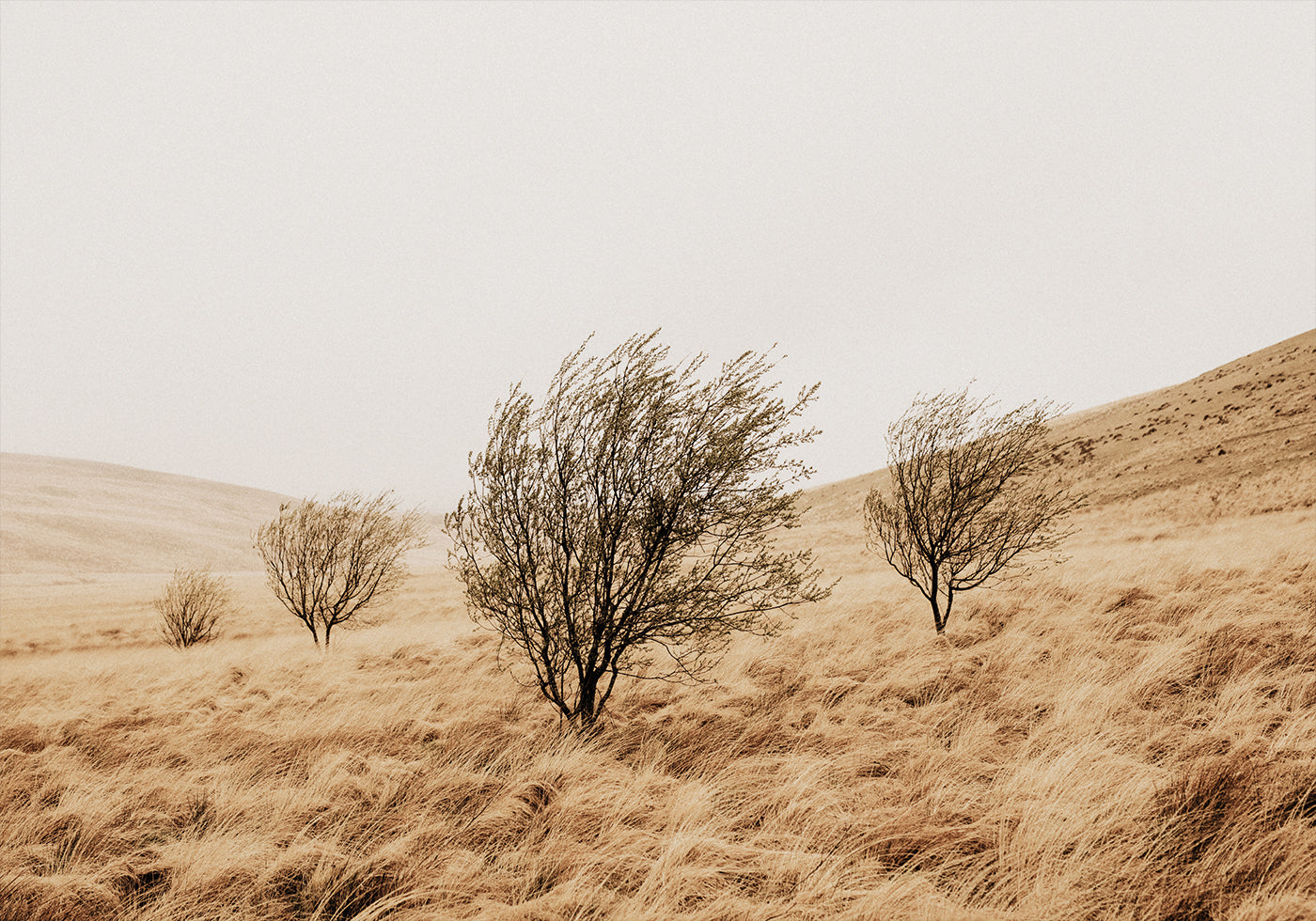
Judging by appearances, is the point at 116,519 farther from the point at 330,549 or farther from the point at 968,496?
the point at 968,496

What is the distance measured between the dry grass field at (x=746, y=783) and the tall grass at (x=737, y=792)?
22 mm

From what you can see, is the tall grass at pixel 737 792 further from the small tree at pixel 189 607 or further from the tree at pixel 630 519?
the small tree at pixel 189 607

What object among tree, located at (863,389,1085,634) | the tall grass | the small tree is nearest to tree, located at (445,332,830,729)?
the tall grass

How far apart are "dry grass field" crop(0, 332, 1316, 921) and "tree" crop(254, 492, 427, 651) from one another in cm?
317

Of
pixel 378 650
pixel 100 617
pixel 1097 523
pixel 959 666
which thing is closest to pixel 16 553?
pixel 100 617

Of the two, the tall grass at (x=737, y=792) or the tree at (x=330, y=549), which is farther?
the tree at (x=330, y=549)

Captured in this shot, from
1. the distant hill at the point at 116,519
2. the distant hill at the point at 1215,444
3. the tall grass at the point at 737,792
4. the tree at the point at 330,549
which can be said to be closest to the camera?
the tall grass at the point at 737,792

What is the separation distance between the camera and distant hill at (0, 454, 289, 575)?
53.7 meters

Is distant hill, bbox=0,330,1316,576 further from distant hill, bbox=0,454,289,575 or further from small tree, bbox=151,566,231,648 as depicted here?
small tree, bbox=151,566,231,648

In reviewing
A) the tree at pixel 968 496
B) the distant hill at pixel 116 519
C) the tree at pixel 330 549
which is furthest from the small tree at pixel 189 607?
the distant hill at pixel 116 519

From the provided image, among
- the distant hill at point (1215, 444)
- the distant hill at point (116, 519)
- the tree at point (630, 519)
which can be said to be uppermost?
A: the distant hill at point (116, 519)

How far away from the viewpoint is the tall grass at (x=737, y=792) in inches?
113

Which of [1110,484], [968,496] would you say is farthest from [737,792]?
[1110,484]

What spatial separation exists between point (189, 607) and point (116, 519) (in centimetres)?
7344
